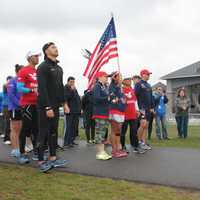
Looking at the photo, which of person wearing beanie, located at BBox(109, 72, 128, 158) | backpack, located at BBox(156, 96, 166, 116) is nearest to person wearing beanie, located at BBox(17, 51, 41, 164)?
person wearing beanie, located at BBox(109, 72, 128, 158)

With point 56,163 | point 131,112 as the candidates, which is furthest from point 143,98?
point 56,163

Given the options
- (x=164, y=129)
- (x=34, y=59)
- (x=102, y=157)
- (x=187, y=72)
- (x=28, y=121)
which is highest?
(x=187, y=72)

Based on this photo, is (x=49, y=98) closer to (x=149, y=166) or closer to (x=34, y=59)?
(x=34, y=59)

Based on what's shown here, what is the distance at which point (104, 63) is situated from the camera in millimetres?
9773

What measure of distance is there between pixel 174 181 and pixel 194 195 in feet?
2.26

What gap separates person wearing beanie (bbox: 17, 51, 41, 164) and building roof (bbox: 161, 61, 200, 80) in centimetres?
3204

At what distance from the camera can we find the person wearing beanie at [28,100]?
7129mm

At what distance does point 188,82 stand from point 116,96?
107 ft

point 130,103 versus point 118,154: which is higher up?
point 130,103

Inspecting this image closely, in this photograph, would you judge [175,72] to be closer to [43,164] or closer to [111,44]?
[111,44]

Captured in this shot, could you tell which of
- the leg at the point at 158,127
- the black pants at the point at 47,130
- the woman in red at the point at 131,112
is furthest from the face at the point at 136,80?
the leg at the point at 158,127

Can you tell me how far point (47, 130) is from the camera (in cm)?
653

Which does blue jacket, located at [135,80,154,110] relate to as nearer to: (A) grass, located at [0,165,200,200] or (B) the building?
(A) grass, located at [0,165,200,200]

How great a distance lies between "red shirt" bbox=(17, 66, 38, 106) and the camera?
23.5ft
